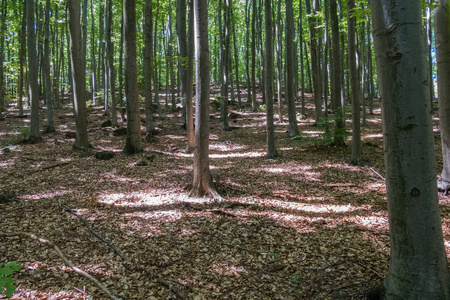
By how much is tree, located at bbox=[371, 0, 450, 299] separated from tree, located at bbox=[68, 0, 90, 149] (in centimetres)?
1023

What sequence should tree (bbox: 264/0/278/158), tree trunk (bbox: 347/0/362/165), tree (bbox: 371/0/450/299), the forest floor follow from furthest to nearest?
1. tree (bbox: 264/0/278/158)
2. tree trunk (bbox: 347/0/362/165)
3. the forest floor
4. tree (bbox: 371/0/450/299)

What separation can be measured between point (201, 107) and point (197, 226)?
2.36m


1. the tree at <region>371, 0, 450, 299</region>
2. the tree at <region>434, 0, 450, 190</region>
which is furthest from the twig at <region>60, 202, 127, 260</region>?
the tree at <region>434, 0, 450, 190</region>

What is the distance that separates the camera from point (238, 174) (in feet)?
25.6

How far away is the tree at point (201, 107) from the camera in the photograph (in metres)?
5.54

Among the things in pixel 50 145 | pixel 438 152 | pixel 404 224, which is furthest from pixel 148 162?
pixel 438 152

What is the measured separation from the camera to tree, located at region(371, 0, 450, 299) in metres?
1.96

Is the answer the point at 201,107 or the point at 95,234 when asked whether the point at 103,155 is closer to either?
the point at 201,107

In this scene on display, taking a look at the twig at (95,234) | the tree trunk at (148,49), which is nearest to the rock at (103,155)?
the tree trunk at (148,49)

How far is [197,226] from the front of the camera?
4.73 metres

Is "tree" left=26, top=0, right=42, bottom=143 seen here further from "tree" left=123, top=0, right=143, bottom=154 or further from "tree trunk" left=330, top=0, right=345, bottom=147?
"tree trunk" left=330, top=0, right=345, bottom=147

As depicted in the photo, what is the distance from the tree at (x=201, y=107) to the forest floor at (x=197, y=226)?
346mm

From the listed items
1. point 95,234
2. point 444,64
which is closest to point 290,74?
point 444,64

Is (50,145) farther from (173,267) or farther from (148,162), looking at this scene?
(173,267)
